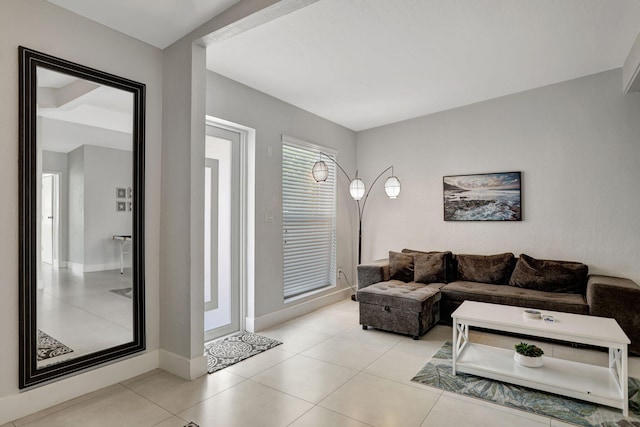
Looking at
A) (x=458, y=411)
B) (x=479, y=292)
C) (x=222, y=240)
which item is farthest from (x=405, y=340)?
(x=222, y=240)

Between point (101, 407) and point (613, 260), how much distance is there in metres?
5.11

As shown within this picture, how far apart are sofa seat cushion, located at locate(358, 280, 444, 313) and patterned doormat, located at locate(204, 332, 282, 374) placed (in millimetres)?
1143

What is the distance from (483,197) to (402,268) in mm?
1463

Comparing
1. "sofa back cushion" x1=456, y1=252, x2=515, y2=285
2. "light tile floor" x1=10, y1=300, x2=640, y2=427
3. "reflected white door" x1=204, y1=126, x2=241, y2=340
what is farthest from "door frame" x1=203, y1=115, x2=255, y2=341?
"sofa back cushion" x1=456, y1=252, x2=515, y2=285

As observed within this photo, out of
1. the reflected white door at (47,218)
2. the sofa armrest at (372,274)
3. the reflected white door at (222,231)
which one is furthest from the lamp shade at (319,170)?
the reflected white door at (47,218)

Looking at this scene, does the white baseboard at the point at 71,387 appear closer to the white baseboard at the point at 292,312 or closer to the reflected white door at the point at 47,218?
the reflected white door at the point at 47,218

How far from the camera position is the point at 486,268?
442 centimetres

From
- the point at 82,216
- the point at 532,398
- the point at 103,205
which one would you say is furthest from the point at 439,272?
the point at 82,216

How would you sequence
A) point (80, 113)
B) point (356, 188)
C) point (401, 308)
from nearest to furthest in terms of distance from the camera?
point (80, 113)
point (401, 308)
point (356, 188)

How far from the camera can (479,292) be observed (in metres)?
3.97

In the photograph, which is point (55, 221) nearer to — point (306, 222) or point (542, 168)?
point (306, 222)

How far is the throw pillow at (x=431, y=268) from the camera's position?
454cm

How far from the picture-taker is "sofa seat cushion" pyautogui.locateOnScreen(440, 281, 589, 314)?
11.5 feet

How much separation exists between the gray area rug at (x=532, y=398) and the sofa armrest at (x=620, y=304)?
0.64 metres
